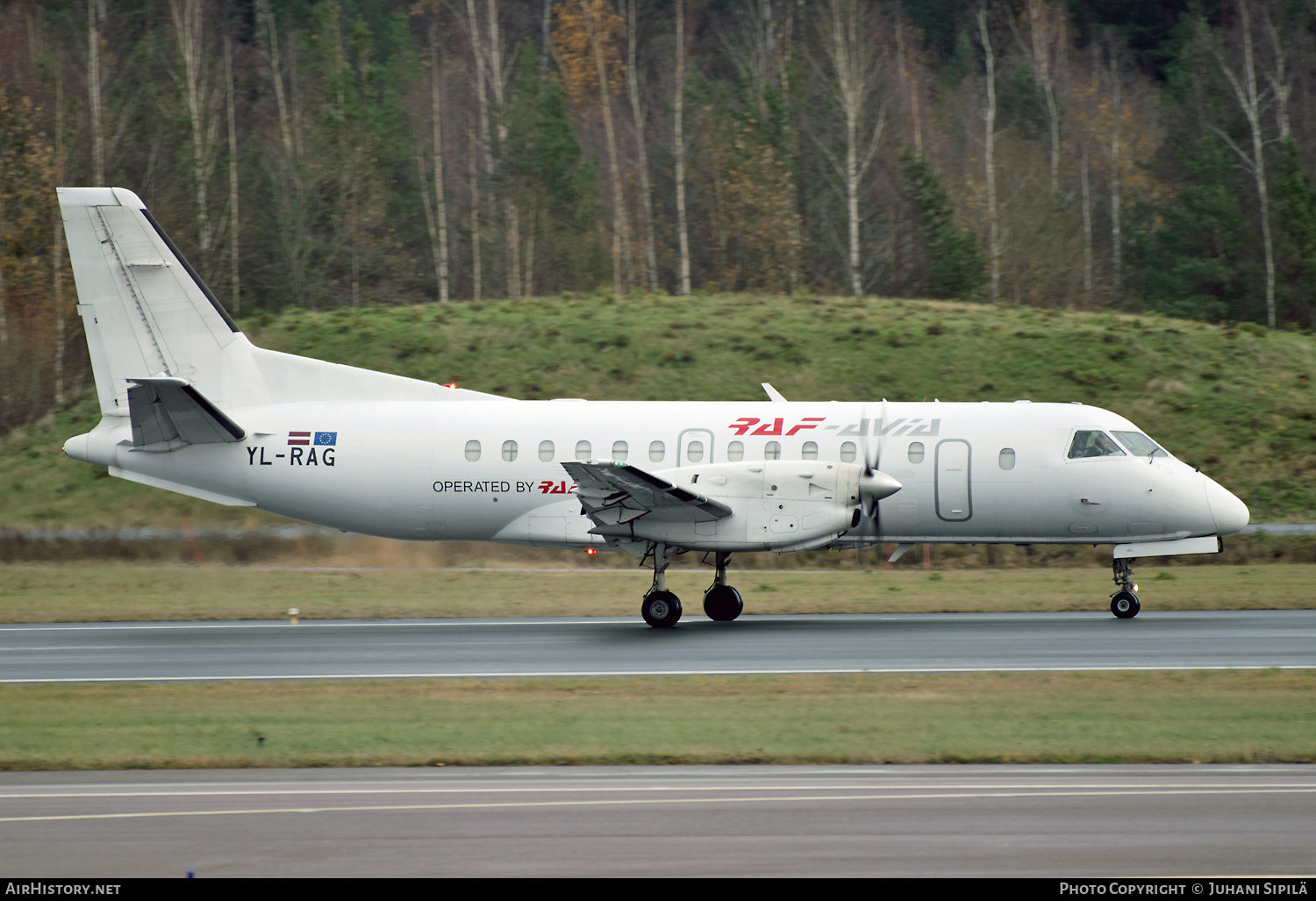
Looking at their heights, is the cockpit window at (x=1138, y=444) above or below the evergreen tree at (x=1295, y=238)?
below

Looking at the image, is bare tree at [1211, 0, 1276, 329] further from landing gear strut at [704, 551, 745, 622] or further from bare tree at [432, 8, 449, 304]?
landing gear strut at [704, 551, 745, 622]

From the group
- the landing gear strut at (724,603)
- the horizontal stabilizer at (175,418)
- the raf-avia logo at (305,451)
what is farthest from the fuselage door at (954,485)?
the horizontal stabilizer at (175,418)

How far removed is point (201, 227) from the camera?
42906mm

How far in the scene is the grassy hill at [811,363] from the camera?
32562mm

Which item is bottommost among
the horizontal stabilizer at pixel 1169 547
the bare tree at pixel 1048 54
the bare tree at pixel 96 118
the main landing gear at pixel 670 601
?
the main landing gear at pixel 670 601

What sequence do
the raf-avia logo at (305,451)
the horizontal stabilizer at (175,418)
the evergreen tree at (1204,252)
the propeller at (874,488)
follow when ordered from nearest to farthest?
the propeller at (874,488)
the horizontal stabilizer at (175,418)
the raf-avia logo at (305,451)
the evergreen tree at (1204,252)

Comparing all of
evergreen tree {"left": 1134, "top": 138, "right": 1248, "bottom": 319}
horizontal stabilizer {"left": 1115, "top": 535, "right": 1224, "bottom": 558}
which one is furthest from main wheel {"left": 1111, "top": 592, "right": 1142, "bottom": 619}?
evergreen tree {"left": 1134, "top": 138, "right": 1248, "bottom": 319}

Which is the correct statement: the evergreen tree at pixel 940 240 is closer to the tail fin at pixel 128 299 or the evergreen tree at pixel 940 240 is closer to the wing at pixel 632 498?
the wing at pixel 632 498

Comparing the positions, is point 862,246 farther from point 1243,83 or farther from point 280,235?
point 280,235

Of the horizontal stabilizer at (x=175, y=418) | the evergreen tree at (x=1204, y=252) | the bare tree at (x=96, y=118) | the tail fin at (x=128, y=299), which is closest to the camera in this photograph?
the horizontal stabilizer at (x=175, y=418)

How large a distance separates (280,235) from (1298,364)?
32593 mm

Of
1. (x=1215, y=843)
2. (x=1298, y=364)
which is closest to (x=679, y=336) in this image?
(x=1298, y=364)

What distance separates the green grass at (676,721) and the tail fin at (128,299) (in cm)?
→ 781

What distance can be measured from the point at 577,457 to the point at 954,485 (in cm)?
570
